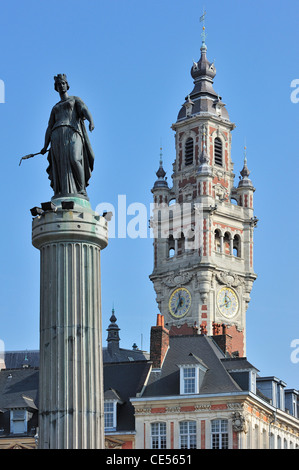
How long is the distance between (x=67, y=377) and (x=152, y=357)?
37.5m

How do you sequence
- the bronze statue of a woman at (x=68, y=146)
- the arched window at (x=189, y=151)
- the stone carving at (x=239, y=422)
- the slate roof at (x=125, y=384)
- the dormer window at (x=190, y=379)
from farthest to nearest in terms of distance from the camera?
the arched window at (x=189, y=151)
the slate roof at (x=125, y=384)
the dormer window at (x=190, y=379)
the stone carving at (x=239, y=422)
the bronze statue of a woman at (x=68, y=146)

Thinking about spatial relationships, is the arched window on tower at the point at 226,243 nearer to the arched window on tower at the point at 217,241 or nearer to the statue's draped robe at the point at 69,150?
the arched window on tower at the point at 217,241

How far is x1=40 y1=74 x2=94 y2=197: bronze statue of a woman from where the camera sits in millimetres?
19078

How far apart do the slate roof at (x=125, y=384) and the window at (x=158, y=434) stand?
0.90m

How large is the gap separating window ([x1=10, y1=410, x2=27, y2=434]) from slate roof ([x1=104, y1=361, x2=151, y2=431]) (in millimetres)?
3719

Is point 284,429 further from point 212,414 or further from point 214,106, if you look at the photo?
point 214,106

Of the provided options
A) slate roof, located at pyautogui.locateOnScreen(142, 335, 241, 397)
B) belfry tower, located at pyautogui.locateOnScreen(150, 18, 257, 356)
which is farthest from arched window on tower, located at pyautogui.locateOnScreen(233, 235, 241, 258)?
slate roof, located at pyautogui.locateOnScreen(142, 335, 241, 397)

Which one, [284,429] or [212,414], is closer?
[212,414]

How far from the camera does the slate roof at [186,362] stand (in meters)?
52.7

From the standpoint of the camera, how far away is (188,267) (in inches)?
4124

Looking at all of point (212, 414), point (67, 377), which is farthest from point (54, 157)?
point (212, 414)

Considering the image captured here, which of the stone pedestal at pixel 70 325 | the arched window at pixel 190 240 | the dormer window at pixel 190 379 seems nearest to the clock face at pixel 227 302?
the arched window at pixel 190 240

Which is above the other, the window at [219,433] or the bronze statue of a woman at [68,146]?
the bronze statue of a woman at [68,146]

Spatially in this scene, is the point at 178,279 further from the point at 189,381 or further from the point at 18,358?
the point at 189,381
